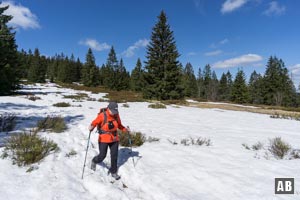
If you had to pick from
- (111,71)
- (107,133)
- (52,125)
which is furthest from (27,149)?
(111,71)

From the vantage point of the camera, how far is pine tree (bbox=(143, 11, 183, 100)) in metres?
29.3

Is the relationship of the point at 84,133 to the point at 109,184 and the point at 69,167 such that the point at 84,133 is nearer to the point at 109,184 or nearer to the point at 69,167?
the point at 69,167

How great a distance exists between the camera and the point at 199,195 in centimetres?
392

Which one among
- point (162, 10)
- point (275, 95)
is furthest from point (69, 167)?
point (275, 95)

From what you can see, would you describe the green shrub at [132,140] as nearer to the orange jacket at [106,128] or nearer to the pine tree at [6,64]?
the orange jacket at [106,128]

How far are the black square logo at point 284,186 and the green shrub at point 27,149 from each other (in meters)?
5.02

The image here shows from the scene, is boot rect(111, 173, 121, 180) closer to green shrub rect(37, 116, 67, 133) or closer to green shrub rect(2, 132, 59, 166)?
green shrub rect(2, 132, 59, 166)

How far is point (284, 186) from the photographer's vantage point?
4188 mm

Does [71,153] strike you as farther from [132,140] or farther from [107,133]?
[132,140]

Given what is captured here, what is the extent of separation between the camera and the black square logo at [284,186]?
399 cm

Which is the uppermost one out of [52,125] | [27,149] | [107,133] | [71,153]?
[107,133]

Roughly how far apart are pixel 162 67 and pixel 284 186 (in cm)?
2696

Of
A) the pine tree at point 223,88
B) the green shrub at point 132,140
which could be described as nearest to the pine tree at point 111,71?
the pine tree at point 223,88

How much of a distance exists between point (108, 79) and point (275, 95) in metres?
45.5
